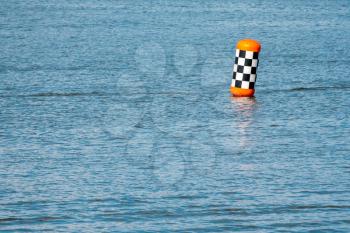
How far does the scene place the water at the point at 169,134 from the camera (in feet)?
25.8

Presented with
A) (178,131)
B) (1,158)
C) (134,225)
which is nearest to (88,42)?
(178,131)

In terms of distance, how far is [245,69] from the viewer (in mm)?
13195

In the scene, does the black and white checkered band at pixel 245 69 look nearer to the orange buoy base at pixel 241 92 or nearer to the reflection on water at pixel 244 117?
the orange buoy base at pixel 241 92

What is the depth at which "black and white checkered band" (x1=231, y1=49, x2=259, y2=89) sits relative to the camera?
1316 centimetres

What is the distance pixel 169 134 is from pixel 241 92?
101 inches

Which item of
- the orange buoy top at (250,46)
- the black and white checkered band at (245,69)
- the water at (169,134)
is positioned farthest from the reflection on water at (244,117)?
the orange buoy top at (250,46)

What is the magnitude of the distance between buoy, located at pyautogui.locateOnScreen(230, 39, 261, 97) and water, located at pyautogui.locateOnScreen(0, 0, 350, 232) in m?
0.16

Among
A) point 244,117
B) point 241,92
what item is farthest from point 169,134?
point 241,92

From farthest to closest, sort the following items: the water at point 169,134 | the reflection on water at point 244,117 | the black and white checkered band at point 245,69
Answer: the black and white checkered band at point 245,69
the reflection on water at point 244,117
the water at point 169,134

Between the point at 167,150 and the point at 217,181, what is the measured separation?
135 centimetres

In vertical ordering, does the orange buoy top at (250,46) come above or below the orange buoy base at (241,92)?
above

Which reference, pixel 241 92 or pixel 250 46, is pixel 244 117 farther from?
pixel 250 46

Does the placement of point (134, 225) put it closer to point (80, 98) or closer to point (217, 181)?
point (217, 181)

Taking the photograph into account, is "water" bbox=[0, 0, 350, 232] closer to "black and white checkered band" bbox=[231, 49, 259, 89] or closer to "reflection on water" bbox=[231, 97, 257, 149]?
"reflection on water" bbox=[231, 97, 257, 149]
